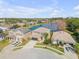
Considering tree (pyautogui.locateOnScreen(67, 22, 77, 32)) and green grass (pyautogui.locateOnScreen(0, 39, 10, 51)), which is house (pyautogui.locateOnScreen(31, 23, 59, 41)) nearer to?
tree (pyautogui.locateOnScreen(67, 22, 77, 32))

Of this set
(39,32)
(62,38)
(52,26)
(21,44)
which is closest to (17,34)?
(21,44)

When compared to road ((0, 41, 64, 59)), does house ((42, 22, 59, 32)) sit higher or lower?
higher

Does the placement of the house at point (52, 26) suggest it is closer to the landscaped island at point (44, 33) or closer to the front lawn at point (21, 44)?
the landscaped island at point (44, 33)

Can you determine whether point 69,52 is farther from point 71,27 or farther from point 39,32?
point 39,32

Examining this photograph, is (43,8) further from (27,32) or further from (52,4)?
(27,32)

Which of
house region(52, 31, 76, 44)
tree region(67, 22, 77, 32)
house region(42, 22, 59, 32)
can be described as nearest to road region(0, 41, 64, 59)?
house region(52, 31, 76, 44)

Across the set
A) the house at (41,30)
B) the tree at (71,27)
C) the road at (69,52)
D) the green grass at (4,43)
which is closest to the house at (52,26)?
the house at (41,30)
